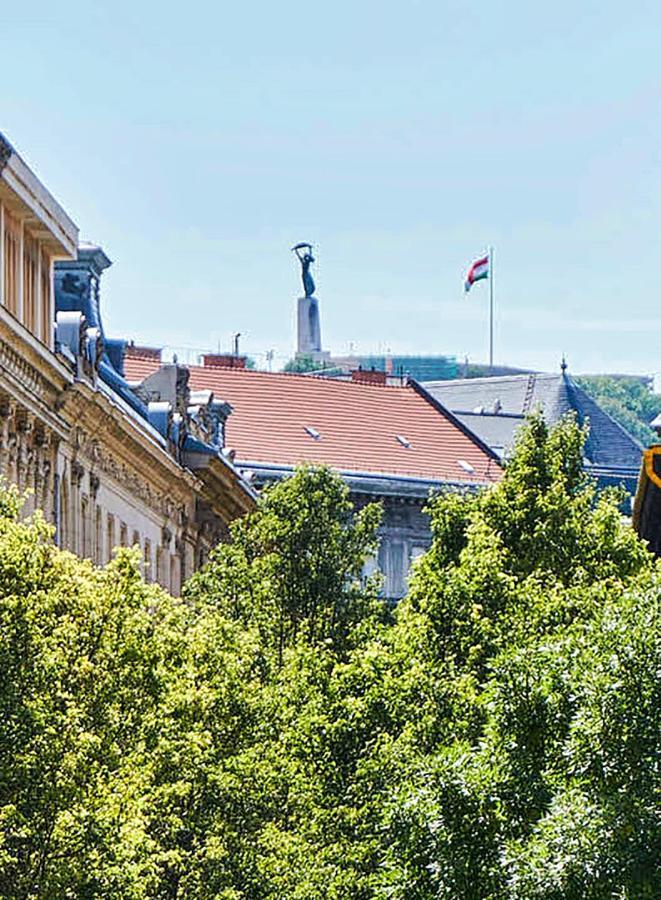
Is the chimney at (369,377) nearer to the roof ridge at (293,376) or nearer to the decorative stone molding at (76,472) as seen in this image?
the roof ridge at (293,376)

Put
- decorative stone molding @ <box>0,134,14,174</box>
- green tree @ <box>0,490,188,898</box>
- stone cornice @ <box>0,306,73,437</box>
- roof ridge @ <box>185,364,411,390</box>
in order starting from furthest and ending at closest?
1. roof ridge @ <box>185,364,411,390</box>
2. stone cornice @ <box>0,306,73,437</box>
3. decorative stone molding @ <box>0,134,14,174</box>
4. green tree @ <box>0,490,188,898</box>

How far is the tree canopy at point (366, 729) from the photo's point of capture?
147 ft

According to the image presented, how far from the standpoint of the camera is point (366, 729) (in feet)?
193

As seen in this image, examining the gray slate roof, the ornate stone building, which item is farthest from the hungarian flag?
the ornate stone building

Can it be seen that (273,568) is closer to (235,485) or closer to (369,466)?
(235,485)

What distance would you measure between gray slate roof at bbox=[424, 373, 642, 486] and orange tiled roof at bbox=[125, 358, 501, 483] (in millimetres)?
12818

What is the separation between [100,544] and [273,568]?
3.75m

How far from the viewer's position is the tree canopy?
44.9m

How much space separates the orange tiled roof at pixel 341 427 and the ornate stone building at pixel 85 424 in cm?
3188

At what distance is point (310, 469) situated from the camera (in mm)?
82562

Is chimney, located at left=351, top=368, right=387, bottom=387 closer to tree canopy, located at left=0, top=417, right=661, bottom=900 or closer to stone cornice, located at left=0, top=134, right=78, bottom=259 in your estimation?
stone cornice, located at left=0, top=134, right=78, bottom=259

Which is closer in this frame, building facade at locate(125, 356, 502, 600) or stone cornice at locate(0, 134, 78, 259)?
stone cornice at locate(0, 134, 78, 259)

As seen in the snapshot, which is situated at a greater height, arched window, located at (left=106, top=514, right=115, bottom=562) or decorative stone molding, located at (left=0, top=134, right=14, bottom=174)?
decorative stone molding, located at (left=0, top=134, right=14, bottom=174)

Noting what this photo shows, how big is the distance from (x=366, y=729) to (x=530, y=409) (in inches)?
4284
